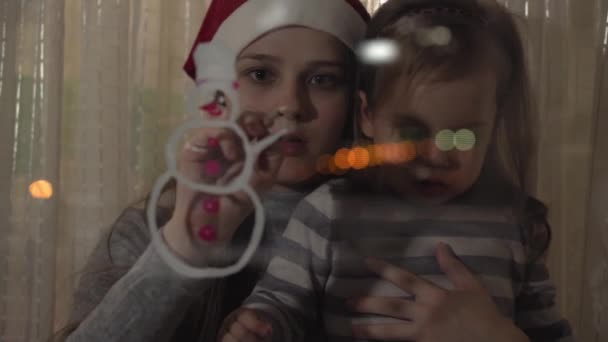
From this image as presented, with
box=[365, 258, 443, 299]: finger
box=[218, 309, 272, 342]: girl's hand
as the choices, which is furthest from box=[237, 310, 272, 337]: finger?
box=[365, 258, 443, 299]: finger

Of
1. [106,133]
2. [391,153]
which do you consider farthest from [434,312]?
[106,133]

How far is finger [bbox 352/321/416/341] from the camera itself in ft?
1.55

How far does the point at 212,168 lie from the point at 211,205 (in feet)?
0.10

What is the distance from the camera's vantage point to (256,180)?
1.52 ft

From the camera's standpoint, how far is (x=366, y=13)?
491 mm

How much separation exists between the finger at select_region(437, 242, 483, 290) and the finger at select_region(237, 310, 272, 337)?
6.0 inches

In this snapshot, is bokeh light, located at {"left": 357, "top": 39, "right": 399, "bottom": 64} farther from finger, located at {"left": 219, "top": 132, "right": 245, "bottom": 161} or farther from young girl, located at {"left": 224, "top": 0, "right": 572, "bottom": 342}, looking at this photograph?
finger, located at {"left": 219, "top": 132, "right": 245, "bottom": 161}

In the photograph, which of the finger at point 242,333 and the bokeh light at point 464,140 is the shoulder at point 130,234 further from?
the bokeh light at point 464,140

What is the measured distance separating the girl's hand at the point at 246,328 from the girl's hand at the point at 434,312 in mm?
75

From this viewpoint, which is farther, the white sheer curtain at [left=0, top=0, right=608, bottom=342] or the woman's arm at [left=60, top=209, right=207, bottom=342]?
the white sheer curtain at [left=0, top=0, right=608, bottom=342]

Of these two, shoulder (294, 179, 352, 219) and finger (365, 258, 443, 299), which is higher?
shoulder (294, 179, 352, 219)

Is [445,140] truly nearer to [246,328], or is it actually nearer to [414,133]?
[414,133]

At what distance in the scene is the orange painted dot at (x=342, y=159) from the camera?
1.59 feet

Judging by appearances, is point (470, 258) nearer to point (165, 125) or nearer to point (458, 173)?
point (458, 173)
